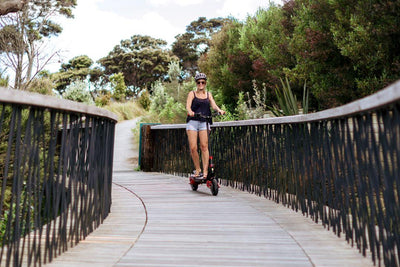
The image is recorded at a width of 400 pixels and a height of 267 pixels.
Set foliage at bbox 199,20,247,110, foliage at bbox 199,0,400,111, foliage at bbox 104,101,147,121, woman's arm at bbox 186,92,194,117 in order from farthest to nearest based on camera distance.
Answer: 1. foliage at bbox 104,101,147,121
2. foliage at bbox 199,20,247,110
3. foliage at bbox 199,0,400,111
4. woman's arm at bbox 186,92,194,117

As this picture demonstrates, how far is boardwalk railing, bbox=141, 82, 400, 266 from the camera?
2.21m

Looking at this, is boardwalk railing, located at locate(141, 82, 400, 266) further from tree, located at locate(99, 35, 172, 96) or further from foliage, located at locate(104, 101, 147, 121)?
tree, located at locate(99, 35, 172, 96)

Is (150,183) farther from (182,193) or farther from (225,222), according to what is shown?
(225,222)

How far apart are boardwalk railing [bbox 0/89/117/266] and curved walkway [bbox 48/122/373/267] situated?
0.60 ft

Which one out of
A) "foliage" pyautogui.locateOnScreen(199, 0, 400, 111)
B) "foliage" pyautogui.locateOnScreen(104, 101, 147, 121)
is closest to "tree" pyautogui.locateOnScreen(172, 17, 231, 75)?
"foliage" pyautogui.locateOnScreen(104, 101, 147, 121)

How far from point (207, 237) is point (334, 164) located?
4.06ft

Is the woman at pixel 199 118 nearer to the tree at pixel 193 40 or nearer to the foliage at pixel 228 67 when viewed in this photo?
the foliage at pixel 228 67

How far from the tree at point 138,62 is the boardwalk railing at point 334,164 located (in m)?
40.4

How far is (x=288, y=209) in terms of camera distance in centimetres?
439

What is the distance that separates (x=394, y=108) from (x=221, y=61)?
46.2 feet

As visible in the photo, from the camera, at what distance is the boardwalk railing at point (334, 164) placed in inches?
87.2

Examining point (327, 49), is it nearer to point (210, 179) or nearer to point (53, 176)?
point (210, 179)

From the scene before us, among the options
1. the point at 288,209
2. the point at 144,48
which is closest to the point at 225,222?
the point at 288,209

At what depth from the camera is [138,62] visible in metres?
46.7
